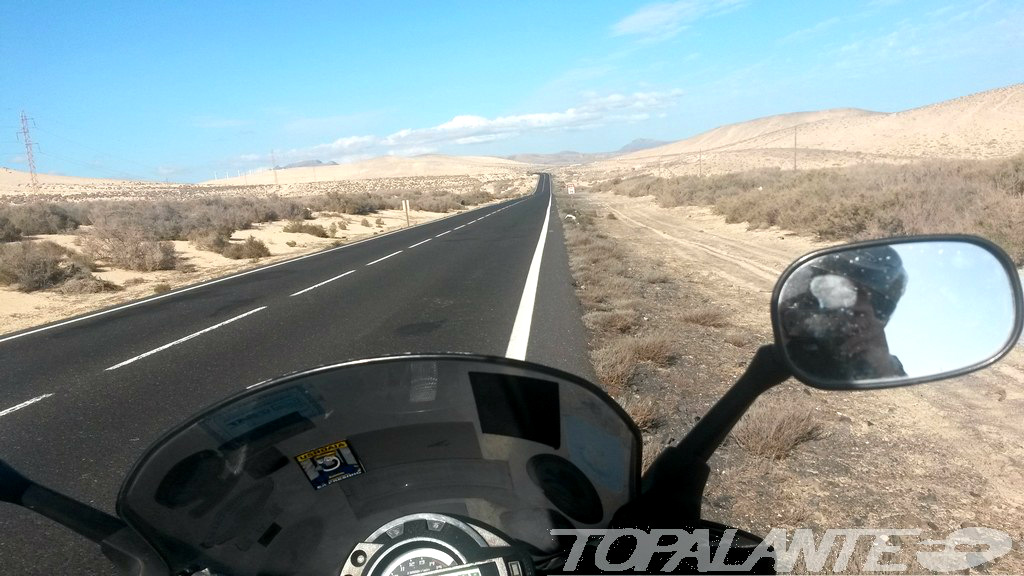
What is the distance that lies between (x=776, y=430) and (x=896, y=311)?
3.02m

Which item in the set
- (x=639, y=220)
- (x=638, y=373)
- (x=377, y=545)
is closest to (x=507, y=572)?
(x=377, y=545)

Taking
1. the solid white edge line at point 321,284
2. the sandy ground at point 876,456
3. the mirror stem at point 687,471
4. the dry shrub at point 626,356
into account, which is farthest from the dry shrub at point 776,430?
the solid white edge line at point 321,284

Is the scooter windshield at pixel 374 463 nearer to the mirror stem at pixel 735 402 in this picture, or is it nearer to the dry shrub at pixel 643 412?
the mirror stem at pixel 735 402

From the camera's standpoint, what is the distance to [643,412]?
539 centimetres

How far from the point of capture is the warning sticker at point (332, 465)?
2.17 meters

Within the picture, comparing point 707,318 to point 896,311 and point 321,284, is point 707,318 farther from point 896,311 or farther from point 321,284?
point 321,284

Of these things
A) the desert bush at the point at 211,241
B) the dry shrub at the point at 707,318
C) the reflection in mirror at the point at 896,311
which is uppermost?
the reflection in mirror at the point at 896,311

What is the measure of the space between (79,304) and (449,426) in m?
15.8

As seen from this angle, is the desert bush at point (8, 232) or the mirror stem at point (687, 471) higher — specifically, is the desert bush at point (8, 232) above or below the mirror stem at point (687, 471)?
below

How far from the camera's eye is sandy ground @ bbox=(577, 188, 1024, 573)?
390 centimetres

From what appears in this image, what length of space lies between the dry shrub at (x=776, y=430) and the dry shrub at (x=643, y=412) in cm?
60

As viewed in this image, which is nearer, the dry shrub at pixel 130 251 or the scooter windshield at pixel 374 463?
the scooter windshield at pixel 374 463

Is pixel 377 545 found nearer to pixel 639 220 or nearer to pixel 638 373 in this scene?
pixel 638 373

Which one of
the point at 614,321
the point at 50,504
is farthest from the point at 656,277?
the point at 50,504
